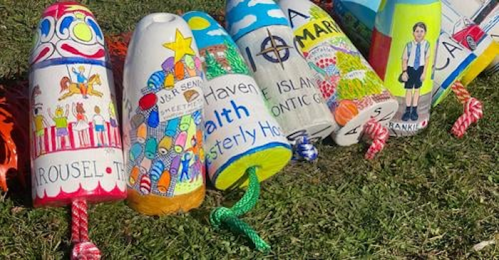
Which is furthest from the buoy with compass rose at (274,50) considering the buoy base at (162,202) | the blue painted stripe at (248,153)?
the buoy base at (162,202)

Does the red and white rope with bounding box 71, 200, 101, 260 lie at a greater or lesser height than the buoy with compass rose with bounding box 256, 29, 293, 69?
lesser

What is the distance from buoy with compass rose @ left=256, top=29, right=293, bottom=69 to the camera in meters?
3.04

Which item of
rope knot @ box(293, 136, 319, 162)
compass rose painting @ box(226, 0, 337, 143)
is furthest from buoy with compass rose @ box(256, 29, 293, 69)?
rope knot @ box(293, 136, 319, 162)

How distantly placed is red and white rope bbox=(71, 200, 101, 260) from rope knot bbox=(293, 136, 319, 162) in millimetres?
838

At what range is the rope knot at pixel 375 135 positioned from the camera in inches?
124

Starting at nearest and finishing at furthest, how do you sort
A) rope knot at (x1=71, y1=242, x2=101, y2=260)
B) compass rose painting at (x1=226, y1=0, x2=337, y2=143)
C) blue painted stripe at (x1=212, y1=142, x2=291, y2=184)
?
1. rope knot at (x1=71, y1=242, x2=101, y2=260)
2. blue painted stripe at (x1=212, y1=142, x2=291, y2=184)
3. compass rose painting at (x1=226, y1=0, x2=337, y2=143)

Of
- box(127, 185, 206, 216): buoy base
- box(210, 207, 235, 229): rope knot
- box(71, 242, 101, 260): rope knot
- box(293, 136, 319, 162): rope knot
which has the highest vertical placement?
box(293, 136, 319, 162): rope knot

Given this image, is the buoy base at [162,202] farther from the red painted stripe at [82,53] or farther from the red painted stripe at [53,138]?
the red painted stripe at [82,53]

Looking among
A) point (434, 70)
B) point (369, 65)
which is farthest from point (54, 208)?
point (434, 70)

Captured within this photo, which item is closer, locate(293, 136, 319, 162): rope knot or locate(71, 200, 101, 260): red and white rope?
locate(71, 200, 101, 260): red and white rope

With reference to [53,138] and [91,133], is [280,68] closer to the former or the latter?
[91,133]

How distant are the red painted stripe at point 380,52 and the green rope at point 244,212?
2.65 ft

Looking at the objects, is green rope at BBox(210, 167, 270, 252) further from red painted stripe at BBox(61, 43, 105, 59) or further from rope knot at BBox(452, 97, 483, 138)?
rope knot at BBox(452, 97, 483, 138)

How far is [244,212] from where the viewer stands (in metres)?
2.74
